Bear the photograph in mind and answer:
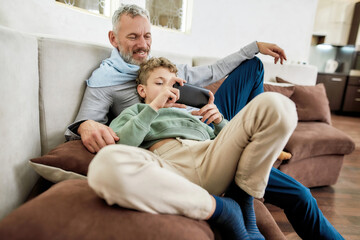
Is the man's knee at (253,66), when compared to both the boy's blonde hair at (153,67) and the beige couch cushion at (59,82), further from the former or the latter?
the beige couch cushion at (59,82)

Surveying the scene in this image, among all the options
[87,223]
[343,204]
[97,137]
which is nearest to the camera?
[87,223]

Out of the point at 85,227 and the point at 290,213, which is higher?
the point at 85,227

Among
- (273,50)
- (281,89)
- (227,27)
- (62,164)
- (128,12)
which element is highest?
(227,27)

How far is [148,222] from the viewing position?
1.83 feet

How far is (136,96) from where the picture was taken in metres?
1.21

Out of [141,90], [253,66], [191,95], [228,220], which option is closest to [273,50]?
[253,66]

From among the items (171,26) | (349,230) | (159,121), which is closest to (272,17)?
(171,26)

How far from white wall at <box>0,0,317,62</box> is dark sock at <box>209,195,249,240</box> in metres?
1.57

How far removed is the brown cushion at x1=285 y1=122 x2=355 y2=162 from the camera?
5.50ft

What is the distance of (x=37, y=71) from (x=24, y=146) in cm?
32

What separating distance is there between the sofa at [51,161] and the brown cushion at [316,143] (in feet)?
2.65

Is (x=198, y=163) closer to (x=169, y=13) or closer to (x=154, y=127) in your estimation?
Result: (x=154, y=127)

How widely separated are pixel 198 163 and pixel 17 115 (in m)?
0.62

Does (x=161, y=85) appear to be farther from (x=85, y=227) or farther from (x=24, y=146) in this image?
(x=85, y=227)
